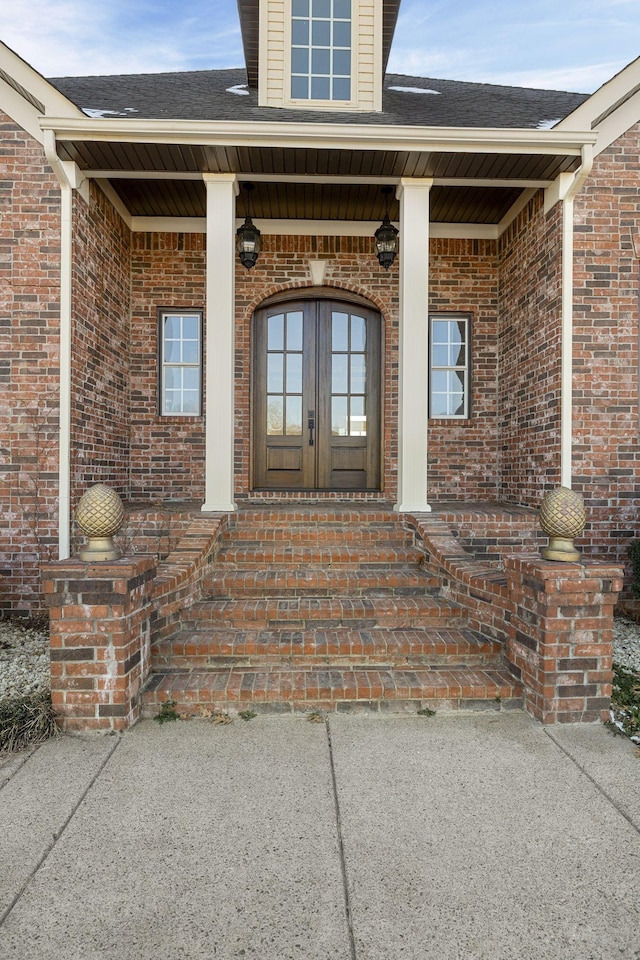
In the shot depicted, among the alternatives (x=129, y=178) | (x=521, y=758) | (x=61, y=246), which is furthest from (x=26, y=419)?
(x=521, y=758)

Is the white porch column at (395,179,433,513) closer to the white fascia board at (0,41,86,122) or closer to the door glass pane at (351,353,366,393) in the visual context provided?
the door glass pane at (351,353,366,393)

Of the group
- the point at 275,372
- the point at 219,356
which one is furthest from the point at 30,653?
the point at 275,372

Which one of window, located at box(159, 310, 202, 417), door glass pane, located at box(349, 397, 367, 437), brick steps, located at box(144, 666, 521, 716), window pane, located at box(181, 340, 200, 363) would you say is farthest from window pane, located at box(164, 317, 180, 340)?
brick steps, located at box(144, 666, 521, 716)

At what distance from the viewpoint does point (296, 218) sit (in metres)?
6.31

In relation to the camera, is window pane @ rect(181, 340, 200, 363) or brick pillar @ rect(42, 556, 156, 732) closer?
brick pillar @ rect(42, 556, 156, 732)

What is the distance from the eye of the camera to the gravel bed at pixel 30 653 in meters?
3.39

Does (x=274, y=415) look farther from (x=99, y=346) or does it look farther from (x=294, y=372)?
(x=99, y=346)

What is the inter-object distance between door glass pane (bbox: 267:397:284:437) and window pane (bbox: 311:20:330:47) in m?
3.86

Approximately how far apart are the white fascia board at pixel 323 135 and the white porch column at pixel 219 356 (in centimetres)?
53

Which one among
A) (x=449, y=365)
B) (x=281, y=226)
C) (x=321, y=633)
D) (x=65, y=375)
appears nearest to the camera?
(x=321, y=633)

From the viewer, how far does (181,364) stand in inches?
259

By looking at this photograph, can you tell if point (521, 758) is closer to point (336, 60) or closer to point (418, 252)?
point (418, 252)

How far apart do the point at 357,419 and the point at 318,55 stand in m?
3.97

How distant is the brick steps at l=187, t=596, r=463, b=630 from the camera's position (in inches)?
138
